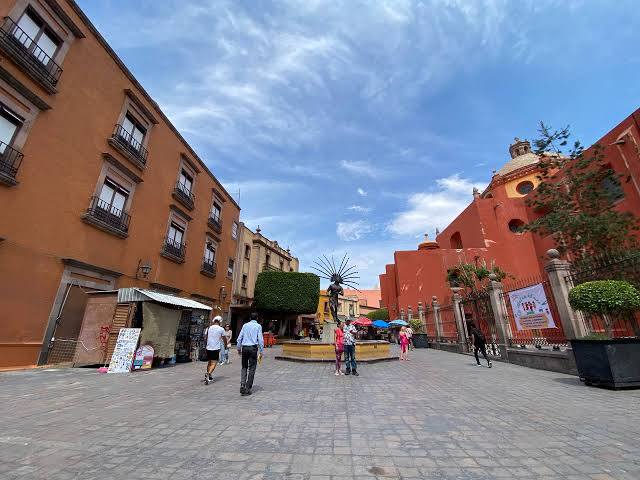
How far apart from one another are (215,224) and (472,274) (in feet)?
72.6

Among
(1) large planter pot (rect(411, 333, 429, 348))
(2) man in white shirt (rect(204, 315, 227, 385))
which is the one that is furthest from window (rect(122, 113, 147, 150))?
(1) large planter pot (rect(411, 333, 429, 348))

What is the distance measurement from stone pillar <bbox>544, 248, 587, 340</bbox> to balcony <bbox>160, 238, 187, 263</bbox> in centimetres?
1709

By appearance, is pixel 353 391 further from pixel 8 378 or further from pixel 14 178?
pixel 14 178

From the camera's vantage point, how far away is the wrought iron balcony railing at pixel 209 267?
20203 mm

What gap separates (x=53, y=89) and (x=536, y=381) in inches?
692

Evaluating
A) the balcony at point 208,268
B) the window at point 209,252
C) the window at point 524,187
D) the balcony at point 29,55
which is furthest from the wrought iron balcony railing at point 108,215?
the window at point 524,187

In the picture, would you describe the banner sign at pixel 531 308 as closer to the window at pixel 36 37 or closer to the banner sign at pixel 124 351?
the banner sign at pixel 124 351

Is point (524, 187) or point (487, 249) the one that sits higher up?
point (524, 187)

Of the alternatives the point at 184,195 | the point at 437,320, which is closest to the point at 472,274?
the point at 437,320

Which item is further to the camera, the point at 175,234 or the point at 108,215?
the point at 175,234

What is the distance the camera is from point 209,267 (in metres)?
20.9

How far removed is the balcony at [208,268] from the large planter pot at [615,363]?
1941cm

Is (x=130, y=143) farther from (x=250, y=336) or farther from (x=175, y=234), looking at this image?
(x=250, y=336)

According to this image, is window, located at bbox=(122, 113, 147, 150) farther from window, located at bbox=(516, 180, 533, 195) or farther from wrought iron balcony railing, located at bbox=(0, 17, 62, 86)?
window, located at bbox=(516, 180, 533, 195)
